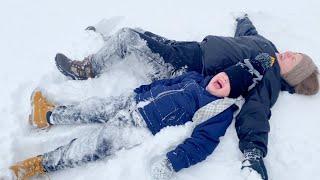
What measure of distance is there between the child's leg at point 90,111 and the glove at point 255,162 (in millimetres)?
1041

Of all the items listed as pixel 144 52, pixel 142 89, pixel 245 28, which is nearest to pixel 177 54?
pixel 144 52

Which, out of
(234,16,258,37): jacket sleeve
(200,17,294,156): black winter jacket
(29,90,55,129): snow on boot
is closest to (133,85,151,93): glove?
(200,17,294,156): black winter jacket

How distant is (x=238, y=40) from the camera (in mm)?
3949

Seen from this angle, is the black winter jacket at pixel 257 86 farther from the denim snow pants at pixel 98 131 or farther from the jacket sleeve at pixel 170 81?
the denim snow pants at pixel 98 131

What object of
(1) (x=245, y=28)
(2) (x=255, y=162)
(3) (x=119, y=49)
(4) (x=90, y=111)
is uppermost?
(3) (x=119, y=49)

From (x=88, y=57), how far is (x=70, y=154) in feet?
3.58

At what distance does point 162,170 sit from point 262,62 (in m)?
1.34

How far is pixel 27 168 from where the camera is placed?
3117mm

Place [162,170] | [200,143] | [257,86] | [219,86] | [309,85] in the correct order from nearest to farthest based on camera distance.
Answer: [162,170]
[200,143]
[219,86]
[257,86]
[309,85]

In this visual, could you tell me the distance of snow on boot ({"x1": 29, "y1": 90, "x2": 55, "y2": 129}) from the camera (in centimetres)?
350

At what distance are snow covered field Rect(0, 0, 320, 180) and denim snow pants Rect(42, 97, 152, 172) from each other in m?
0.09

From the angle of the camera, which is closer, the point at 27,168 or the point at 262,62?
the point at 27,168

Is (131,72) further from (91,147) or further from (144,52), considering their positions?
(91,147)

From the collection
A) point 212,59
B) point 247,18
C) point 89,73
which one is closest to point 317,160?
point 212,59
